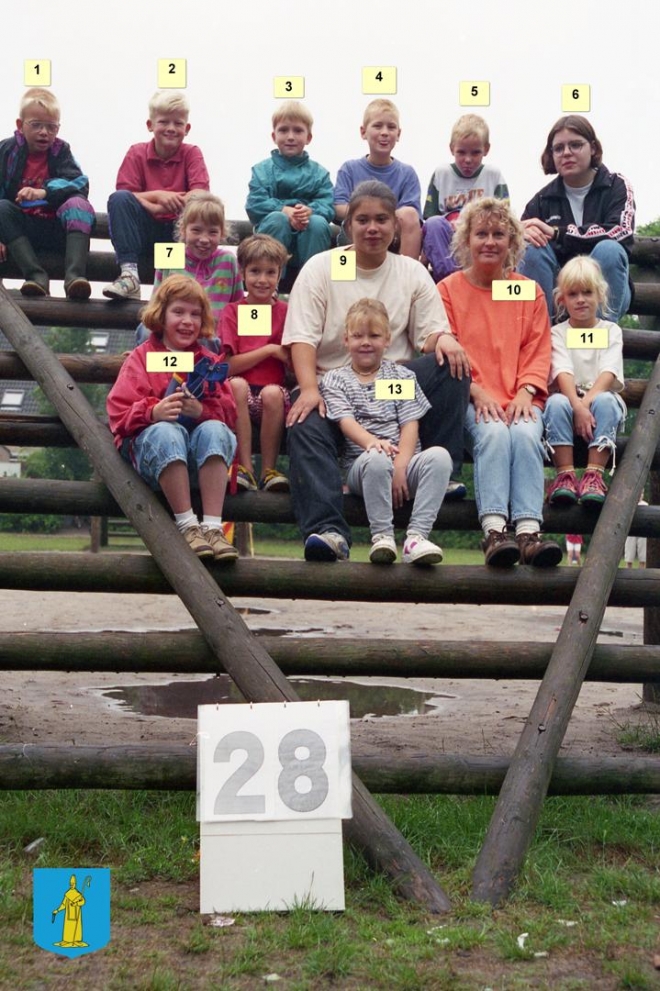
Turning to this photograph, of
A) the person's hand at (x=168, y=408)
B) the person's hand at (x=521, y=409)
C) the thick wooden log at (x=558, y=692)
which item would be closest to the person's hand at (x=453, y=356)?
the person's hand at (x=521, y=409)

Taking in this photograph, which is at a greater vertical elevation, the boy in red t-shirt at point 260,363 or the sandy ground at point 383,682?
the boy in red t-shirt at point 260,363

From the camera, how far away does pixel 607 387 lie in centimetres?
584

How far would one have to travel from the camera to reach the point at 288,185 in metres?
6.86

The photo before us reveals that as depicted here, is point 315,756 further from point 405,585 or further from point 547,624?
point 547,624

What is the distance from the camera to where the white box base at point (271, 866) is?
3.79m

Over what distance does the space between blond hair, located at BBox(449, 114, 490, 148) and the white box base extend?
4.50 meters

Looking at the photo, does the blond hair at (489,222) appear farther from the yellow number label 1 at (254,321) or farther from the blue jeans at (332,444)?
the yellow number label 1 at (254,321)

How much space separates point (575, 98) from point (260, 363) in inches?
104

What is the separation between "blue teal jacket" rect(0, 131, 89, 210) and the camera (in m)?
6.94

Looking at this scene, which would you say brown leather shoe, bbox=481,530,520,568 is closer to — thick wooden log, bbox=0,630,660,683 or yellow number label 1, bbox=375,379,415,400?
thick wooden log, bbox=0,630,660,683

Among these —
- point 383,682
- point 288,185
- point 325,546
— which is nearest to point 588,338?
point 325,546

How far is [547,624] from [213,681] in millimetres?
5656

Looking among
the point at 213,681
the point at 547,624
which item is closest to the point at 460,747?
the point at 213,681

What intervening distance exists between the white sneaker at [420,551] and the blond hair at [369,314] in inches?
40.6
